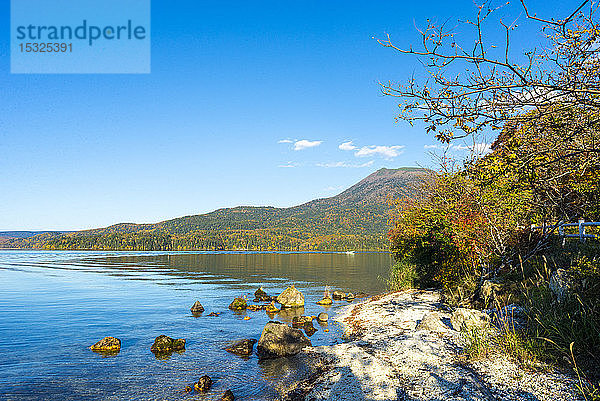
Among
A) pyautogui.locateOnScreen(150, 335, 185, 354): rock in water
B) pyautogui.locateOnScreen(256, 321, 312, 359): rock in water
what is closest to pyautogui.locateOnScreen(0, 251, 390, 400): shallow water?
pyautogui.locateOnScreen(150, 335, 185, 354): rock in water

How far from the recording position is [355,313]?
24922 millimetres

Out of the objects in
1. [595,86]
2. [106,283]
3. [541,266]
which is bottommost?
[106,283]

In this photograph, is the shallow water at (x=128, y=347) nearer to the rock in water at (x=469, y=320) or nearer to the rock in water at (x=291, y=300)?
the rock in water at (x=291, y=300)

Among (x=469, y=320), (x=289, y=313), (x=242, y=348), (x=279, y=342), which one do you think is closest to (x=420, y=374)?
(x=469, y=320)

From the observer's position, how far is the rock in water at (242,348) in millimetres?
17516

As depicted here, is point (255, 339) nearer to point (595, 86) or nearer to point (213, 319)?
point (213, 319)

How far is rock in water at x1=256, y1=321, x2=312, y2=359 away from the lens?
54.5 feet

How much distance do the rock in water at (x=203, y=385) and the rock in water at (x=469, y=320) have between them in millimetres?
8912

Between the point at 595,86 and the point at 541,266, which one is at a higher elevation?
the point at 595,86

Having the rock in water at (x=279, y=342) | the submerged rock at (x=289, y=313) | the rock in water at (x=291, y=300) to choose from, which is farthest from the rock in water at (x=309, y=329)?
the rock in water at (x=291, y=300)

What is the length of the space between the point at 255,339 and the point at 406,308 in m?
8.56

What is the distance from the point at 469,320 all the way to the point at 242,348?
1019 centimetres

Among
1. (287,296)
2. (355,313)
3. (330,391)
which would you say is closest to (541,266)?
(330,391)

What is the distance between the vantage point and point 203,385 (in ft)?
42.8
